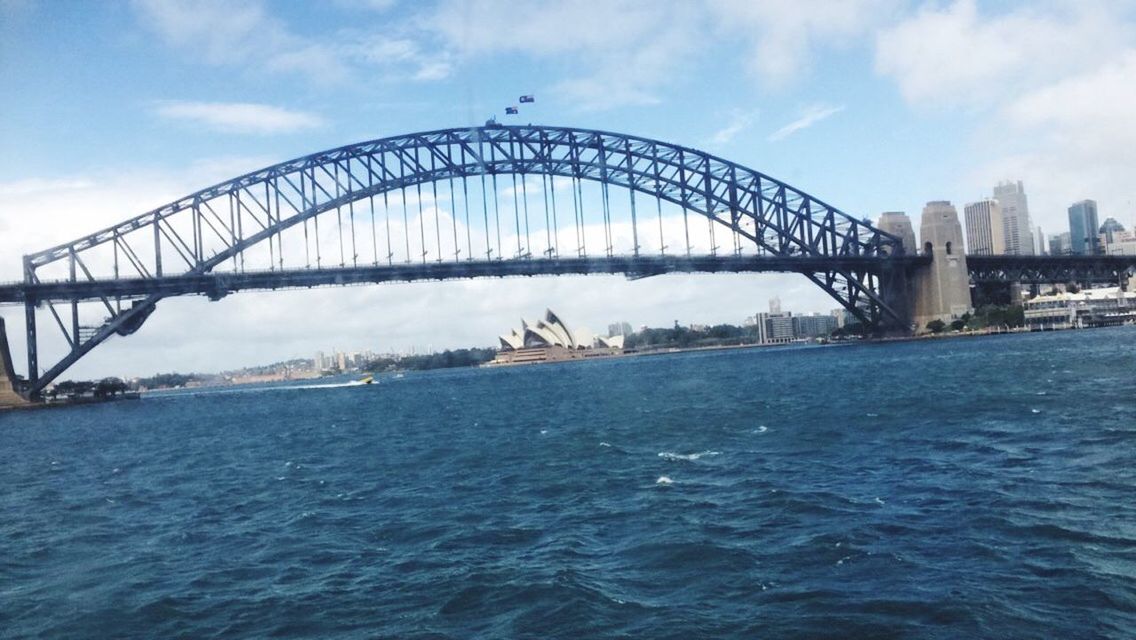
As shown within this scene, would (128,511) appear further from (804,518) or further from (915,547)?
(915,547)

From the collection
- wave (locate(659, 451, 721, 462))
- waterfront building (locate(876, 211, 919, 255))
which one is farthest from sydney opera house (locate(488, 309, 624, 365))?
wave (locate(659, 451, 721, 462))

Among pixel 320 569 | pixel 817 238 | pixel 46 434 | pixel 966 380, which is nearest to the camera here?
pixel 320 569

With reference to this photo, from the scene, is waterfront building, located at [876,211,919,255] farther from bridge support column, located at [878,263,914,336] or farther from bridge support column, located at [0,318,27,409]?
bridge support column, located at [0,318,27,409]

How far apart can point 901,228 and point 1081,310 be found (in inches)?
1346

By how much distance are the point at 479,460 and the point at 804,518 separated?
11.8 meters

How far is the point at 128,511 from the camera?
1966cm

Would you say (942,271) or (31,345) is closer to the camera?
Result: (31,345)

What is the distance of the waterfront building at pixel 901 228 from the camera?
106312 millimetres

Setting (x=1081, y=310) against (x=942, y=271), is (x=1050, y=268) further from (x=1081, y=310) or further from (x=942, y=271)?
(x=942, y=271)

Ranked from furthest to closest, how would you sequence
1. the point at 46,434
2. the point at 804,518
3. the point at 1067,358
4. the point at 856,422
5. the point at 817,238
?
1. the point at 817,238
2. the point at 1067,358
3. the point at 46,434
4. the point at 856,422
5. the point at 804,518

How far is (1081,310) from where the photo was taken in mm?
121562

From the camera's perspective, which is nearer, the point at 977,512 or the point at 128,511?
the point at 977,512

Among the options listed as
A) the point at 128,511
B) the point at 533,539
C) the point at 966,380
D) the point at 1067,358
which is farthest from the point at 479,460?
the point at 1067,358

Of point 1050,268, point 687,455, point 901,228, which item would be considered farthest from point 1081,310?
point 687,455
